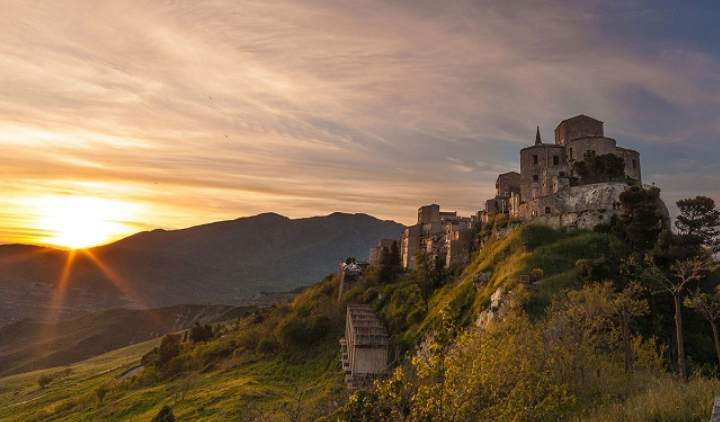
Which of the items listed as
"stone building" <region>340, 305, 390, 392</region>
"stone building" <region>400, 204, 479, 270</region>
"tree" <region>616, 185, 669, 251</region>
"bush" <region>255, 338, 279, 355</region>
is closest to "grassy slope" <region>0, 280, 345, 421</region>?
"bush" <region>255, 338, 279, 355</region>

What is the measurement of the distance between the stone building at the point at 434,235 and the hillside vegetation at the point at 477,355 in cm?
484

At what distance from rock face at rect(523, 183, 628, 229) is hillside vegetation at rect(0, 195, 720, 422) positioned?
203 cm

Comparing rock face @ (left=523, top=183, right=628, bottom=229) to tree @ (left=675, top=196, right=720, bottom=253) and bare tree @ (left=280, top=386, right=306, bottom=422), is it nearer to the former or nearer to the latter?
tree @ (left=675, top=196, right=720, bottom=253)

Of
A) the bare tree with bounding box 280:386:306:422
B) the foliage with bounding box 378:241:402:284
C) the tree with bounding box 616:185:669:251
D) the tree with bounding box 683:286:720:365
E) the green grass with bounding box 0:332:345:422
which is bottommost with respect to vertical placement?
the green grass with bounding box 0:332:345:422

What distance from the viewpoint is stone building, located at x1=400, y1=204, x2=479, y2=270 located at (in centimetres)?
7982

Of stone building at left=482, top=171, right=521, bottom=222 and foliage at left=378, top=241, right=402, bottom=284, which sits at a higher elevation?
stone building at left=482, top=171, right=521, bottom=222

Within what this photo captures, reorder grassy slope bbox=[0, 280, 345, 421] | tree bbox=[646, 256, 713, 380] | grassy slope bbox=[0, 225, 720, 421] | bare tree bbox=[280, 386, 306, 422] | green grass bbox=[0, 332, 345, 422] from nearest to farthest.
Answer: bare tree bbox=[280, 386, 306, 422] < tree bbox=[646, 256, 713, 380] < grassy slope bbox=[0, 225, 720, 421] < green grass bbox=[0, 332, 345, 422] < grassy slope bbox=[0, 280, 345, 421]

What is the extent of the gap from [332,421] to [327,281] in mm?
92516

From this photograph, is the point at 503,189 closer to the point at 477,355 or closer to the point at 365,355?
the point at 365,355

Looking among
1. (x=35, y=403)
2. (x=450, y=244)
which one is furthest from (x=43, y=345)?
(x=450, y=244)

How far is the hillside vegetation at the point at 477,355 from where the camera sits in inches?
762

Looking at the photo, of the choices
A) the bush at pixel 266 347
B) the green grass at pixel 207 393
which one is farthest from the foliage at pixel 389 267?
the bush at pixel 266 347

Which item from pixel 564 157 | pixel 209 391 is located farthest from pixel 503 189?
pixel 209 391

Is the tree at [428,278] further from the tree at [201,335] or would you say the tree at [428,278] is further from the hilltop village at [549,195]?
the tree at [201,335]
